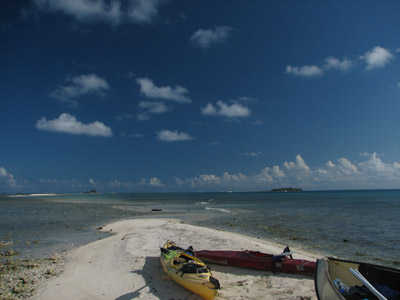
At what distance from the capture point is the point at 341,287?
22.3 ft

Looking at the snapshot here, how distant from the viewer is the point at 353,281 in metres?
7.45

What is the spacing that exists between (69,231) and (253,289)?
1814 cm

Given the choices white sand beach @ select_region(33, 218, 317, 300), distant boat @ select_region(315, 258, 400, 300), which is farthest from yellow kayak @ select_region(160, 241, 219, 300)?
distant boat @ select_region(315, 258, 400, 300)

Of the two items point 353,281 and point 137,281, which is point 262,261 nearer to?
point 353,281

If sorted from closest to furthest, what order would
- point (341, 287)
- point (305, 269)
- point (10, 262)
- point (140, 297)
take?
1. point (341, 287)
2. point (140, 297)
3. point (305, 269)
4. point (10, 262)

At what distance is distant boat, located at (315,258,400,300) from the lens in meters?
6.30

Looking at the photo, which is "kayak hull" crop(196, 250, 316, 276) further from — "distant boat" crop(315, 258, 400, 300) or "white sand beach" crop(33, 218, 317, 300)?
"distant boat" crop(315, 258, 400, 300)

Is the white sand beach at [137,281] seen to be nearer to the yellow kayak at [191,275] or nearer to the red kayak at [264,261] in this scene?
the red kayak at [264,261]

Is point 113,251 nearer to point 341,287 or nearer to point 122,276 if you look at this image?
point 122,276

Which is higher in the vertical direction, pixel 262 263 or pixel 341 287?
pixel 341 287

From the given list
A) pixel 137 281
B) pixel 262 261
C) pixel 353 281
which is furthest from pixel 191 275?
pixel 353 281

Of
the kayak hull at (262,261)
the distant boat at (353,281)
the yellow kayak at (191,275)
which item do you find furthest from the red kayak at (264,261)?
the distant boat at (353,281)

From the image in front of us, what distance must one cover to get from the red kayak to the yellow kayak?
1929 mm

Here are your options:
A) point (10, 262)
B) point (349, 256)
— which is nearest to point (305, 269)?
point (349, 256)
